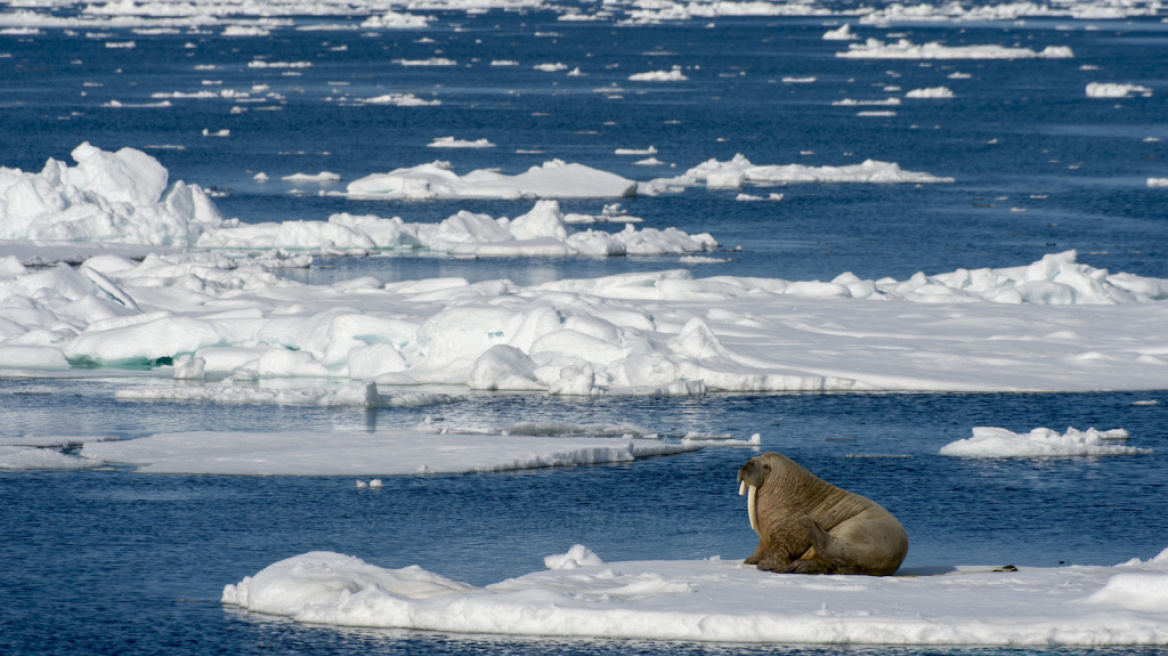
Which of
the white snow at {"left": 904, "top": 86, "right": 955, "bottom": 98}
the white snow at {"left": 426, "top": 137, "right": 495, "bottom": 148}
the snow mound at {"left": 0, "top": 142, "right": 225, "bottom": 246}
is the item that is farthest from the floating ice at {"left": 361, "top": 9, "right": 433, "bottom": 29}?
the snow mound at {"left": 0, "top": 142, "right": 225, "bottom": 246}

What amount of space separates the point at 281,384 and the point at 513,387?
353cm

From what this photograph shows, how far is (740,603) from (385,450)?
26.6 feet

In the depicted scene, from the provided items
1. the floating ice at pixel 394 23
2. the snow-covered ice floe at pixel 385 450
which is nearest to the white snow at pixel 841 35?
the floating ice at pixel 394 23

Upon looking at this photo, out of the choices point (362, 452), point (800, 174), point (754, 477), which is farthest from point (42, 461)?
point (800, 174)

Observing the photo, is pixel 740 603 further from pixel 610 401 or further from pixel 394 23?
pixel 394 23

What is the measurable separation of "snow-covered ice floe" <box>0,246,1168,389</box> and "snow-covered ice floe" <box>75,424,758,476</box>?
9.50 feet

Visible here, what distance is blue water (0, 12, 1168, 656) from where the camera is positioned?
14008 millimetres

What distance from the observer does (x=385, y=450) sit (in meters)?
18.8

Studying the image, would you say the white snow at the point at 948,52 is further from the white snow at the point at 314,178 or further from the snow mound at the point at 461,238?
the snow mound at the point at 461,238

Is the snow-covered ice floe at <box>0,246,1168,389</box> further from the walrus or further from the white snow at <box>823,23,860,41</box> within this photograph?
the white snow at <box>823,23,860,41</box>

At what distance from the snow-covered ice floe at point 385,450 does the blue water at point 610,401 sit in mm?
434

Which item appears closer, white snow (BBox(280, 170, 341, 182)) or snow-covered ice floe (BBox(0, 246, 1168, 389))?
snow-covered ice floe (BBox(0, 246, 1168, 389))

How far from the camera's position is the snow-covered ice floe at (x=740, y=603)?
35.8 feet

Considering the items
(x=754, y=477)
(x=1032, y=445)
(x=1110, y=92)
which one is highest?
(x=1110, y=92)
